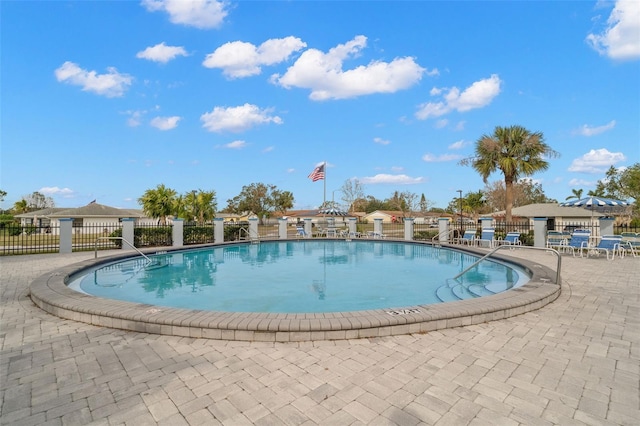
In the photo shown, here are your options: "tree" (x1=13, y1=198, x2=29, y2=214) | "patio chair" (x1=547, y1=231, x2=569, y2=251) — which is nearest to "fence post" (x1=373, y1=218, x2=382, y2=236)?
"patio chair" (x1=547, y1=231, x2=569, y2=251)

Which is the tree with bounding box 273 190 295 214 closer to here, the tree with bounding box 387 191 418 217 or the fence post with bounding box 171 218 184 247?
the tree with bounding box 387 191 418 217

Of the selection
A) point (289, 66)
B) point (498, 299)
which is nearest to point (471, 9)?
point (289, 66)

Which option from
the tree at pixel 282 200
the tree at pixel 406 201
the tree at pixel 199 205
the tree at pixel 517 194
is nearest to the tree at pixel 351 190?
the tree at pixel 406 201

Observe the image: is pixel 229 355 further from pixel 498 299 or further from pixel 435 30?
pixel 435 30

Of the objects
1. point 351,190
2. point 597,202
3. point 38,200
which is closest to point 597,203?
point 597,202

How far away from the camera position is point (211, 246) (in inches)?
607

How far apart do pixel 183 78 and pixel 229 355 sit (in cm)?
1705

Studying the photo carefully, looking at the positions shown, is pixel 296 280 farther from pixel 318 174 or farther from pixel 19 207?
pixel 19 207

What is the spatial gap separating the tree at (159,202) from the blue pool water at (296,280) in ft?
57.2

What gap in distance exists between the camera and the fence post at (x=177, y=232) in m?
15.5

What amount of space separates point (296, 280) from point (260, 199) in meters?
52.1

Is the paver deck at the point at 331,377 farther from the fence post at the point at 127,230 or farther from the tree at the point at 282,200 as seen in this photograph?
the tree at the point at 282,200

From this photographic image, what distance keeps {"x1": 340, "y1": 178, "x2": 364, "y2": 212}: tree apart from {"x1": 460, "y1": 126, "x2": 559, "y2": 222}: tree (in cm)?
3010

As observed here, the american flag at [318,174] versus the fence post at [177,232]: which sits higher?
the american flag at [318,174]
